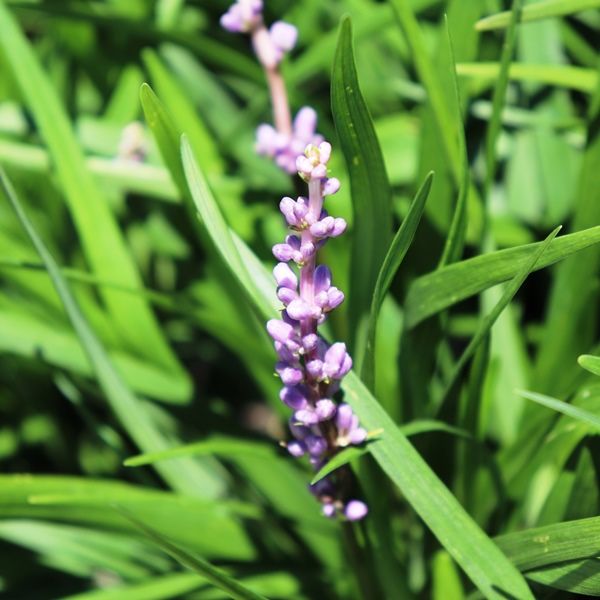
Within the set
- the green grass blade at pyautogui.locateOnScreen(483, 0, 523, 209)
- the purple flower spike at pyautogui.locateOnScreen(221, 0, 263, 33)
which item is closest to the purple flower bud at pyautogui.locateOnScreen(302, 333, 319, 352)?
the green grass blade at pyautogui.locateOnScreen(483, 0, 523, 209)

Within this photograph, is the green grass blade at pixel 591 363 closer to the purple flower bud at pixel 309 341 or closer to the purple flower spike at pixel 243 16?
the purple flower bud at pixel 309 341

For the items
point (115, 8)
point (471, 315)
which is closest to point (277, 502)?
point (471, 315)

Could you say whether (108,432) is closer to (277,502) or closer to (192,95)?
(277,502)

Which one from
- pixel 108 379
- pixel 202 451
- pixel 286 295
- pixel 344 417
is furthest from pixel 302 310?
pixel 108 379

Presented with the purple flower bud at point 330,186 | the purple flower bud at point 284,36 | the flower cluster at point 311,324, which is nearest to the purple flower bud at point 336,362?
the flower cluster at point 311,324

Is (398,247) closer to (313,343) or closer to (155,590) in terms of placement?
(313,343)
